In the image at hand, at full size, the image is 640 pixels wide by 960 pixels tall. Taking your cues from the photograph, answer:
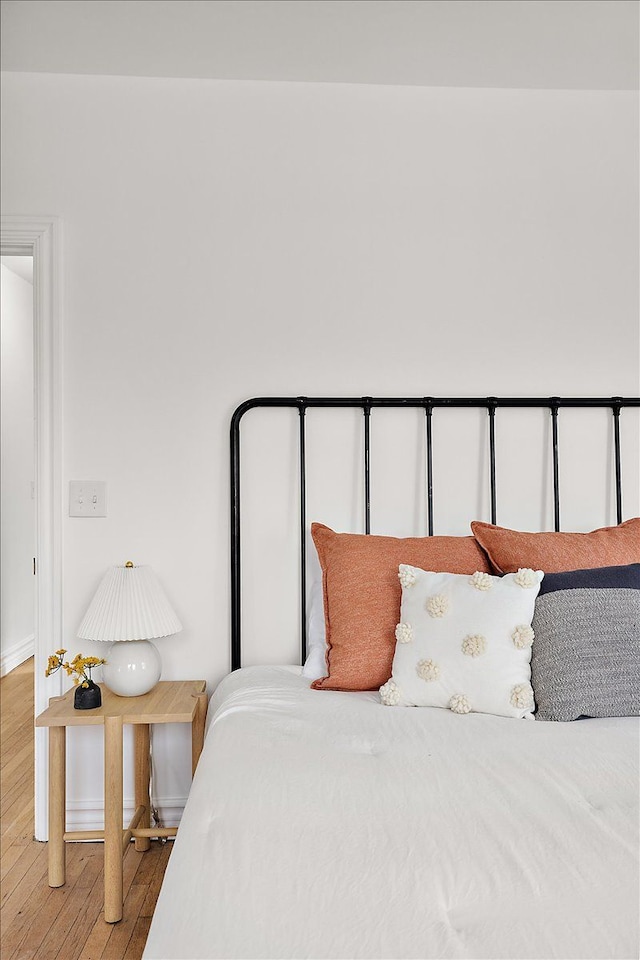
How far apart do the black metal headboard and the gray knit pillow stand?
0.64m

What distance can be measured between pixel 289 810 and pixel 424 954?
368 millimetres

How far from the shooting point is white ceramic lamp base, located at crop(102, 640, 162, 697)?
80.4 inches

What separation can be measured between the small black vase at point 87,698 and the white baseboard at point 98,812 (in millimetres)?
488

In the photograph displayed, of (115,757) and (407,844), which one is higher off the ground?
(407,844)

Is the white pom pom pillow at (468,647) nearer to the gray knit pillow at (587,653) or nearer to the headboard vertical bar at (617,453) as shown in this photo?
the gray knit pillow at (587,653)

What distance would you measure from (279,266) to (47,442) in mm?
936

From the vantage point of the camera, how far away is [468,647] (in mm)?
1706

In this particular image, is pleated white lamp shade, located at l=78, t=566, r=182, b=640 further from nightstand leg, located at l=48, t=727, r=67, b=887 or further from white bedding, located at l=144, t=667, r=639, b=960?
white bedding, located at l=144, t=667, r=639, b=960

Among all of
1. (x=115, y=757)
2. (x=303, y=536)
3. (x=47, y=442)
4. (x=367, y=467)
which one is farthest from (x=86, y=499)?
(x=367, y=467)

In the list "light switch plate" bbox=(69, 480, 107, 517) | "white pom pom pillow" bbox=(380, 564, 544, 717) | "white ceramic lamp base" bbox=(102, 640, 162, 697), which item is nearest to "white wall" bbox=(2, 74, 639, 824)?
"light switch plate" bbox=(69, 480, 107, 517)

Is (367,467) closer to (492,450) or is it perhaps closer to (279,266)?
(492,450)

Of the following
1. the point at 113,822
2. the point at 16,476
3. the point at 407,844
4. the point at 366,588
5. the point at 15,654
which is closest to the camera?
the point at 407,844

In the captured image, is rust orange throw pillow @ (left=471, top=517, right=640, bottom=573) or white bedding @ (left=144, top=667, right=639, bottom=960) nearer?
white bedding @ (left=144, top=667, right=639, bottom=960)

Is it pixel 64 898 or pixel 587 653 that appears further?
pixel 64 898
